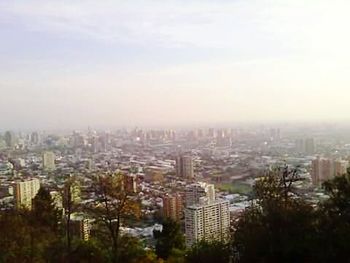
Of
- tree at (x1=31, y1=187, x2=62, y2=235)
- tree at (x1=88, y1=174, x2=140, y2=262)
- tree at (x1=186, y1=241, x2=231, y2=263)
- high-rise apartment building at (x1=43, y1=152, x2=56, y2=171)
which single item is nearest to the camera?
tree at (x1=186, y1=241, x2=231, y2=263)

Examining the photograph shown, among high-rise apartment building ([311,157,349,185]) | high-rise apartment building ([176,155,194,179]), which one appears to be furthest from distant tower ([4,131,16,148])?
high-rise apartment building ([311,157,349,185])

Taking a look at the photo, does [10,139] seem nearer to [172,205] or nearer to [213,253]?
[172,205]

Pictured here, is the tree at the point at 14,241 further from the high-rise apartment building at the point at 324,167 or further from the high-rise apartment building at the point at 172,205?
the high-rise apartment building at the point at 324,167

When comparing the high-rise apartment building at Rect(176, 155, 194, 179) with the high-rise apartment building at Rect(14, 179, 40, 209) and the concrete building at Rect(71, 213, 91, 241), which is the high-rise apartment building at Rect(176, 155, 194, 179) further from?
the concrete building at Rect(71, 213, 91, 241)

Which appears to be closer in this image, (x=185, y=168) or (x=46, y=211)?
(x=46, y=211)

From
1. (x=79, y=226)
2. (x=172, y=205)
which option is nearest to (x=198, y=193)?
(x=172, y=205)

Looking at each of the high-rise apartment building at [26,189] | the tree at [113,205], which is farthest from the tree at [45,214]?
the high-rise apartment building at [26,189]

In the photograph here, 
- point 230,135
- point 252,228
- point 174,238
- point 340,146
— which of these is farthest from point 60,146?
point 252,228
